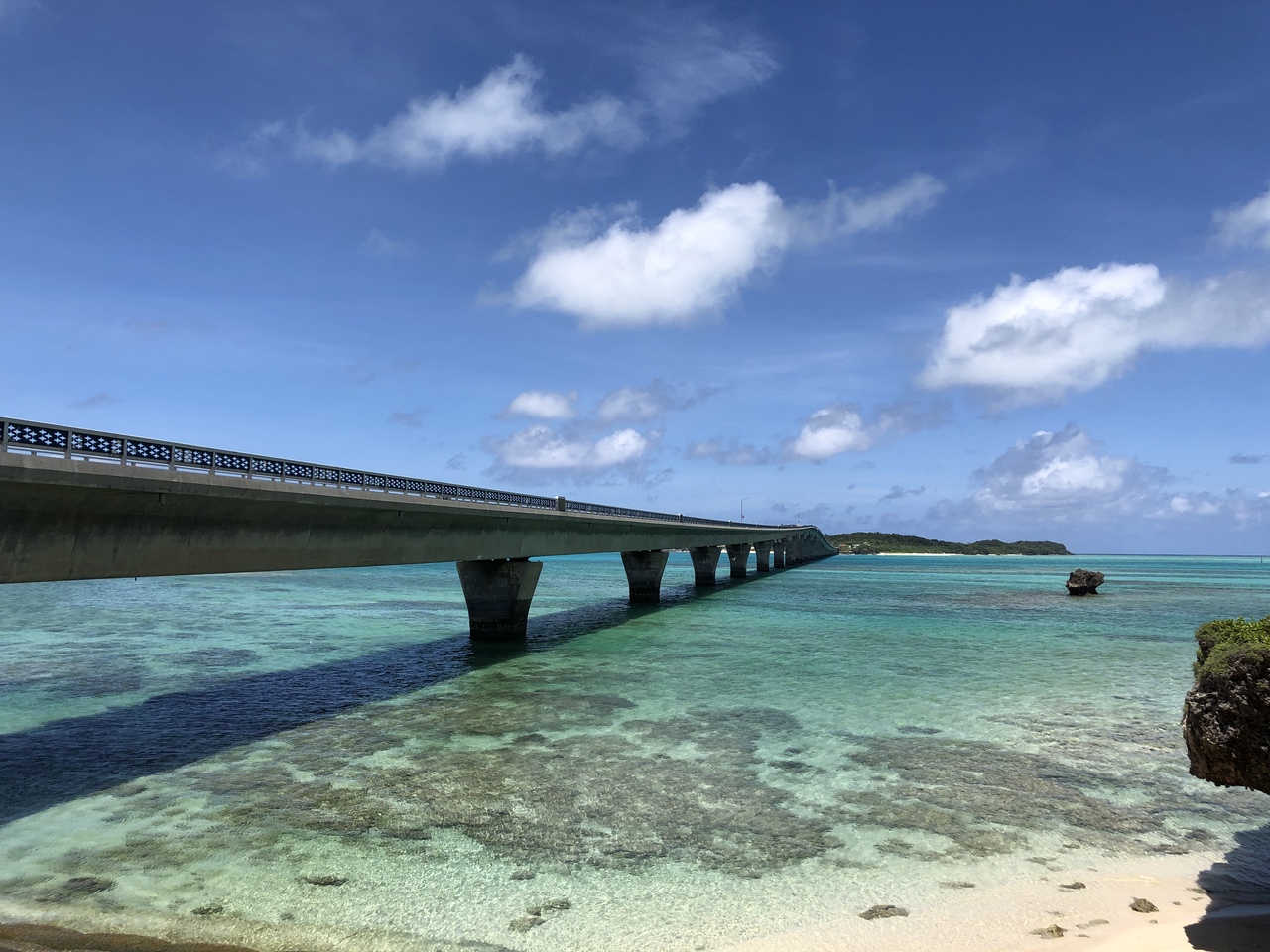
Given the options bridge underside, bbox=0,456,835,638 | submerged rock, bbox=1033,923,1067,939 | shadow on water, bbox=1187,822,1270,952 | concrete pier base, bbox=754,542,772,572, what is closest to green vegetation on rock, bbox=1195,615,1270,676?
shadow on water, bbox=1187,822,1270,952

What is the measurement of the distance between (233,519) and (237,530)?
375mm

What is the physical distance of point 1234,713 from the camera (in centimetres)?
864

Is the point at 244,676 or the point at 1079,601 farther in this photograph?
the point at 1079,601

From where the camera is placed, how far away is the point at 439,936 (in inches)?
353

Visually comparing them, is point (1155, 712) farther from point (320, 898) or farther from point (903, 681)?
point (320, 898)

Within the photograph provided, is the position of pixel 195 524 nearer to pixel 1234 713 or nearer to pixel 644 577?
pixel 1234 713

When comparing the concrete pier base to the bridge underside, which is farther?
the concrete pier base

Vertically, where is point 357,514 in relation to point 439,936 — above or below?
above

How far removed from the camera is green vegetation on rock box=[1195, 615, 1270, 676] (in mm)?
8514

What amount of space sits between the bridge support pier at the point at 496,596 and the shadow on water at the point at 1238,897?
97.6ft

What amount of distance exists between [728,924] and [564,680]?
60.1 feet

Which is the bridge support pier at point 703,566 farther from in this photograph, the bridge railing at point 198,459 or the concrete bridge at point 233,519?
the bridge railing at point 198,459

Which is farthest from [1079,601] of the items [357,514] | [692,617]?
[357,514]

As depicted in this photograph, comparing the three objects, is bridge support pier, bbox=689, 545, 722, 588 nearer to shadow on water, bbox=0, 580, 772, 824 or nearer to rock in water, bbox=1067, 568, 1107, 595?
rock in water, bbox=1067, 568, 1107, 595
